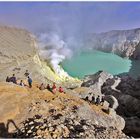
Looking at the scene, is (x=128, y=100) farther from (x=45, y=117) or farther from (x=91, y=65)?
(x=91, y=65)

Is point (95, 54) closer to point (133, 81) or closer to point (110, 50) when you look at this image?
point (110, 50)

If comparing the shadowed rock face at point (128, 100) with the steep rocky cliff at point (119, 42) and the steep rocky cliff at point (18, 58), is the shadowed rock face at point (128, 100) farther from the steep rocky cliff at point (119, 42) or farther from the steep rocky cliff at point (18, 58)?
the steep rocky cliff at point (119, 42)

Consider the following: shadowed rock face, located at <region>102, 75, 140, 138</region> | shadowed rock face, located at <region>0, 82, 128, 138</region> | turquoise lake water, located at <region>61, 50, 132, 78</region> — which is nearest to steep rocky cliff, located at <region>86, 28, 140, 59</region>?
turquoise lake water, located at <region>61, 50, 132, 78</region>

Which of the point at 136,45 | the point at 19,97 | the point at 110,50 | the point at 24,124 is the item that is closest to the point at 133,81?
the point at 19,97

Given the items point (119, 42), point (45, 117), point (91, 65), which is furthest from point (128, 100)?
point (119, 42)

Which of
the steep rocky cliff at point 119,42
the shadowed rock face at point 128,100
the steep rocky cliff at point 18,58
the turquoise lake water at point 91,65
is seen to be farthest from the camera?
the steep rocky cliff at point 119,42

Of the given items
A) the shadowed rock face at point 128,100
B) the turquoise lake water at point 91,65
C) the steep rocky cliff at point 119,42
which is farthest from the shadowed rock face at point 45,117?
the steep rocky cliff at point 119,42
